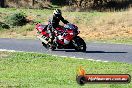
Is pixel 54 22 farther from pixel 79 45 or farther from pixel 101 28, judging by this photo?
pixel 101 28

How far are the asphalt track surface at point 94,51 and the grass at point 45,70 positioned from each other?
4.40ft

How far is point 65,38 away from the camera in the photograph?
2166 cm

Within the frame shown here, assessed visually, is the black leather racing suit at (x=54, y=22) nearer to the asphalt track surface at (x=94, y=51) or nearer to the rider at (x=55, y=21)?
the rider at (x=55, y=21)

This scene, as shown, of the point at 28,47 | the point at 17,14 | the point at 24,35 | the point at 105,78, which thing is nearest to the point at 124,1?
the point at 17,14

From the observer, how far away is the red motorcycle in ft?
70.0

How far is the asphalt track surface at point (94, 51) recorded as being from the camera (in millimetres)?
19438

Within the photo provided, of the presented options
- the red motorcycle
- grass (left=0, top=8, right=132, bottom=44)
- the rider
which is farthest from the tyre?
grass (left=0, top=8, right=132, bottom=44)

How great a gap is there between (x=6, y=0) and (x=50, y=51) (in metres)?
38.4

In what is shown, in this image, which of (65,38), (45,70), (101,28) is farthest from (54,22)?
(101,28)

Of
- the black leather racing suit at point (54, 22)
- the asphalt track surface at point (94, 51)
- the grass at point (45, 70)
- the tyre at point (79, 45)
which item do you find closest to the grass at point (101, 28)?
the asphalt track surface at point (94, 51)

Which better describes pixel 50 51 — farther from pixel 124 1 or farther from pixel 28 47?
pixel 124 1

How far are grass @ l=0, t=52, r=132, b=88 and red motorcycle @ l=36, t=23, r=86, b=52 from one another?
2.28 m

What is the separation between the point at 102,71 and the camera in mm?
15266

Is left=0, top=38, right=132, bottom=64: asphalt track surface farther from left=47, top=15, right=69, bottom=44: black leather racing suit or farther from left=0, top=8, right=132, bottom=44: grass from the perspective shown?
left=0, top=8, right=132, bottom=44: grass
